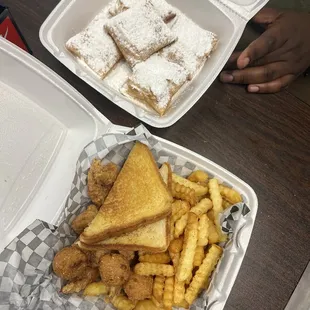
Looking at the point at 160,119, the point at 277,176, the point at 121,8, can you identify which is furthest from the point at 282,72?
the point at 121,8

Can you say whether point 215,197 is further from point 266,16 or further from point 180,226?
point 266,16

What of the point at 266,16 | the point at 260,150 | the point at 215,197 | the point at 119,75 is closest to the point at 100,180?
the point at 215,197

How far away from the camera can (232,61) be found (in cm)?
146

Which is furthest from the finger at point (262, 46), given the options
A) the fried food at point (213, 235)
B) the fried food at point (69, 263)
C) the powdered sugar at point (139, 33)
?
the fried food at point (69, 263)

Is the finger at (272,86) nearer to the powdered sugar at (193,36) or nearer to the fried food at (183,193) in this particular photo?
the powdered sugar at (193,36)

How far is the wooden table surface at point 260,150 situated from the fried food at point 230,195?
0.24 metres

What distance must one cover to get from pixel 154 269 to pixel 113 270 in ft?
0.34

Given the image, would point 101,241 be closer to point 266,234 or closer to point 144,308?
point 144,308

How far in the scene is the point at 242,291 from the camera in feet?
4.19

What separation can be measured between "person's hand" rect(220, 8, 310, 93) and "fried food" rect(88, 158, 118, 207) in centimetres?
56

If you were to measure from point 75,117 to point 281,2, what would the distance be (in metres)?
0.87

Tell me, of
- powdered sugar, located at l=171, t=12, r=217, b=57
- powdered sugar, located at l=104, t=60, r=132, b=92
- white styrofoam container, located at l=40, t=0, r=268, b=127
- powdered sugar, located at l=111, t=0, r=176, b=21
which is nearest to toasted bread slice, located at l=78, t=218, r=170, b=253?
white styrofoam container, located at l=40, t=0, r=268, b=127

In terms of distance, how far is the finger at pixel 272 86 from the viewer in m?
1.44

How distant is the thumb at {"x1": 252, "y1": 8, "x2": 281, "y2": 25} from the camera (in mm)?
1487
